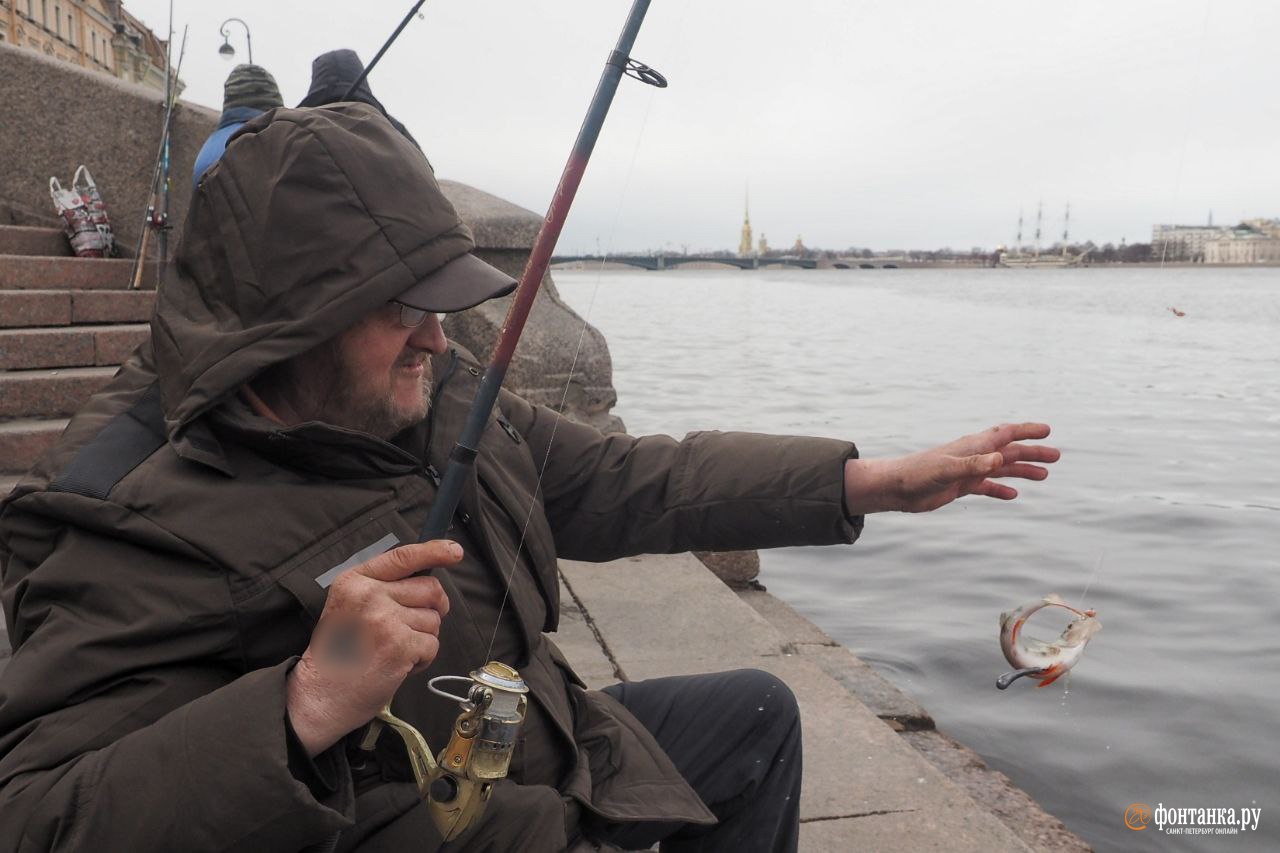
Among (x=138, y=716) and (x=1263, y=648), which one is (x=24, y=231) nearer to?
(x=138, y=716)

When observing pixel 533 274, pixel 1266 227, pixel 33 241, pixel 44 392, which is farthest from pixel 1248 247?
pixel 533 274

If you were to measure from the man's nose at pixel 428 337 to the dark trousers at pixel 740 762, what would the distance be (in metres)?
0.85

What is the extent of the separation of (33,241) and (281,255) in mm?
6314

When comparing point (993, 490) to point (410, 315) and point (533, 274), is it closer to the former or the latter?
point (533, 274)

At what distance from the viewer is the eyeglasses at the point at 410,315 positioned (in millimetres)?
1774

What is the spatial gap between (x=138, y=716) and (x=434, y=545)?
414 millimetres

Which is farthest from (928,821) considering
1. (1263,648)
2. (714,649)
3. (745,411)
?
(745,411)

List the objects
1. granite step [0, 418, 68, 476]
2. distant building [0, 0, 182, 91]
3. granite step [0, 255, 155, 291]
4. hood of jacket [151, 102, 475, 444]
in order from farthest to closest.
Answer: distant building [0, 0, 182, 91]
granite step [0, 255, 155, 291]
granite step [0, 418, 68, 476]
hood of jacket [151, 102, 475, 444]

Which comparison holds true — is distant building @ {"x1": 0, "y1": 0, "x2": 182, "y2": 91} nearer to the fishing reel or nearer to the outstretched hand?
the outstretched hand

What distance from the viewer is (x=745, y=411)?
49.9 ft

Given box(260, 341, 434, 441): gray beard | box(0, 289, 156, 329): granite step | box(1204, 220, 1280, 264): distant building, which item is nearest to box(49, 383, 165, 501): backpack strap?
box(260, 341, 434, 441): gray beard

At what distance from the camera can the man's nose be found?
1823 mm

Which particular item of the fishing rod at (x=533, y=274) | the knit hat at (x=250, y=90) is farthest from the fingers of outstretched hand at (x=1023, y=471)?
the knit hat at (x=250, y=90)

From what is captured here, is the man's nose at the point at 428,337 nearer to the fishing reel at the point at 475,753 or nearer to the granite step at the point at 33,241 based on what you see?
the fishing reel at the point at 475,753
